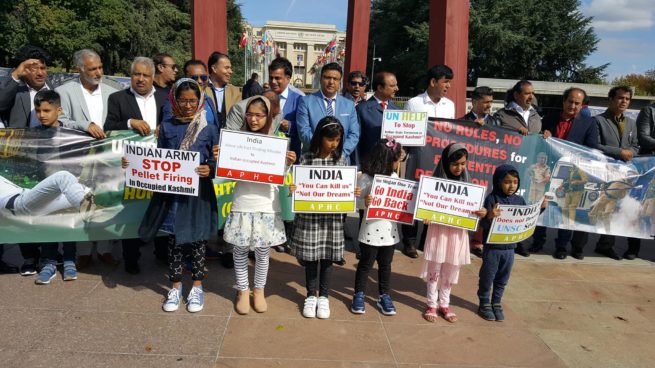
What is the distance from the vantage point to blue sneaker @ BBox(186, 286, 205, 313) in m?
3.69

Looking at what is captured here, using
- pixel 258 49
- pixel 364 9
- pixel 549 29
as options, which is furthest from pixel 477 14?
pixel 364 9

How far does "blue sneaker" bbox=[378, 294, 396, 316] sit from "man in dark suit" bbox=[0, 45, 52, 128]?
353cm

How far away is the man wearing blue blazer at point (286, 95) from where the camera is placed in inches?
191

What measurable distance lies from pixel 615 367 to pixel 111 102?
4723 mm

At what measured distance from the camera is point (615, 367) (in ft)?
10.7

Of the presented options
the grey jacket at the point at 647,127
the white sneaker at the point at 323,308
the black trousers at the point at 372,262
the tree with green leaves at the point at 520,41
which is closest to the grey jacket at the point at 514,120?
the grey jacket at the point at 647,127

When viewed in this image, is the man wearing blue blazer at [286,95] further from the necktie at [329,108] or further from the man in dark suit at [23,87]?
the man in dark suit at [23,87]

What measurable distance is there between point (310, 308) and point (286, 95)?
2.47m

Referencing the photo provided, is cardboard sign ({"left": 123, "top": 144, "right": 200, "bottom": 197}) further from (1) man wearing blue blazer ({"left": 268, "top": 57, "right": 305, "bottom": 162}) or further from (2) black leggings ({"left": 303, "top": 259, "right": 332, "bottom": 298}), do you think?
(1) man wearing blue blazer ({"left": 268, "top": 57, "right": 305, "bottom": 162})

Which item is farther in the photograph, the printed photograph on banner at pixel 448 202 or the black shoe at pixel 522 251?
the black shoe at pixel 522 251

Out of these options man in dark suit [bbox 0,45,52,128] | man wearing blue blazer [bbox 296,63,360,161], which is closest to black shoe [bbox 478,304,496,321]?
man wearing blue blazer [bbox 296,63,360,161]

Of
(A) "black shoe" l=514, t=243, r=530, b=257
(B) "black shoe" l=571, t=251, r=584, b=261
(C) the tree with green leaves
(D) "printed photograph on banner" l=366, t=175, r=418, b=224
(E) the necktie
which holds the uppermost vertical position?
(C) the tree with green leaves

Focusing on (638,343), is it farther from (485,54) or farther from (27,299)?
(485,54)

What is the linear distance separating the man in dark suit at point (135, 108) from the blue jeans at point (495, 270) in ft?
10.6
